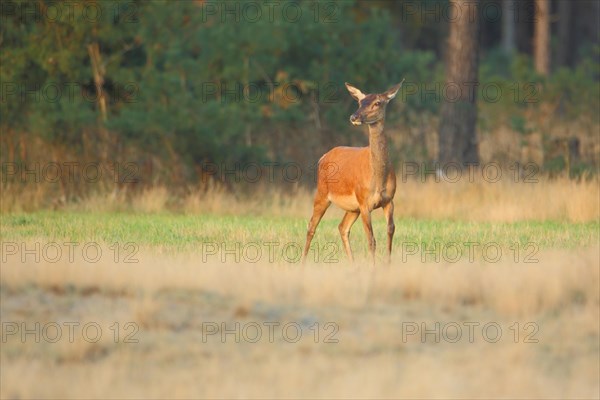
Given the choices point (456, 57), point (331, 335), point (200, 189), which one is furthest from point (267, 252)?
point (456, 57)

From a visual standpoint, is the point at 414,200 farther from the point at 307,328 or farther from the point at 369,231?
the point at 307,328

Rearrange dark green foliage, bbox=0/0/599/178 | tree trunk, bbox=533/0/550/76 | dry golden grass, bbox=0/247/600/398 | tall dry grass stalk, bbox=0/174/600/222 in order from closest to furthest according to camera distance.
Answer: dry golden grass, bbox=0/247/600/398, tall dry grass stalk, bbox=0/174/600/222, dark green foliage, bbox=0/0/599/178, tree trunk, bbox=533/0/550/76

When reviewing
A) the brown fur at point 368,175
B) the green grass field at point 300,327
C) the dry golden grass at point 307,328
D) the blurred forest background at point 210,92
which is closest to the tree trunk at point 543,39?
the blurred forest background at point 210,92

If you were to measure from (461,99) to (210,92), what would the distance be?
5335mm

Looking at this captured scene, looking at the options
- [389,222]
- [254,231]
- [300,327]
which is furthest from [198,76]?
[300,327]

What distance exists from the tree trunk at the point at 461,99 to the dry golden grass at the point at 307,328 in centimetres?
1358

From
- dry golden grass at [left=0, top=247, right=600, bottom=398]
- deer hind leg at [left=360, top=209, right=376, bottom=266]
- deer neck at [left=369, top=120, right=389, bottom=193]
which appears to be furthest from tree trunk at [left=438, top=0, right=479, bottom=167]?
dry golden grass at [left=0, top=247, right=600, bottom=398]

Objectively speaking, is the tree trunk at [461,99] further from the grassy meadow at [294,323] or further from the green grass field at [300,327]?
the green grass field at [300,327]

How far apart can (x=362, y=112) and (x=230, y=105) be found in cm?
1014

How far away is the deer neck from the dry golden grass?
1807 mm

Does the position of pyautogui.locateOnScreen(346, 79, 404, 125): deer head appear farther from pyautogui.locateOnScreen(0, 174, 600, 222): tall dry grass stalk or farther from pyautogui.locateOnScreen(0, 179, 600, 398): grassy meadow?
pyautogui.locateOnScreen(0, 174, 600, 222): tall dry grass stalk

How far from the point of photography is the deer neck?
1460 centimetres

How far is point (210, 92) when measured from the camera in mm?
25594

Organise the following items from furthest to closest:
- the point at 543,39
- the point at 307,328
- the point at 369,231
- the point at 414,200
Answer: the point at 543,39, the point at 414,200, the point at 369,231, the point at 307,328
